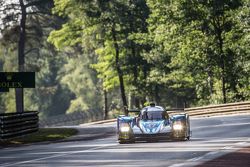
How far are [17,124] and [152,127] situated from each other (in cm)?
865

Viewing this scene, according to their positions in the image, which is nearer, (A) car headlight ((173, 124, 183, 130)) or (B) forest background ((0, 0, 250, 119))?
(A) car headlight ((173, 124, 183, 130))

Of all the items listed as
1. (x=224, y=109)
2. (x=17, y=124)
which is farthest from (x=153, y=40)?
(x=17, y=124)

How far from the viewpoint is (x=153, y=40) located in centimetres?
5075

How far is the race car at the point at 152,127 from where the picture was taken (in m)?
19.3

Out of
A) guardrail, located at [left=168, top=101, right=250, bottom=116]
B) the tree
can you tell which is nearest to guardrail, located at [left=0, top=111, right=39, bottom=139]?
guardrail, located at [left=168, top=101, right=250, bottom=116]

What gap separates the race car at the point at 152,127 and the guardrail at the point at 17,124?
6.34 metres

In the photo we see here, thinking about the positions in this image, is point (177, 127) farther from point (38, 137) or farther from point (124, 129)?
point (38, 137)

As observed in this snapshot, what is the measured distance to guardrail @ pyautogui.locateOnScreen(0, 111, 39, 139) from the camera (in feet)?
81.0

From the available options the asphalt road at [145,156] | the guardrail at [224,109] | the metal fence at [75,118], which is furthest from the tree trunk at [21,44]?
the metal fence at [75,118]

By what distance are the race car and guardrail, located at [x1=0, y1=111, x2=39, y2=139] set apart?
6344mm

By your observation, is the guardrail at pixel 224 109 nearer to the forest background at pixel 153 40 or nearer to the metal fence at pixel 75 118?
the forest background at pixel 153 40

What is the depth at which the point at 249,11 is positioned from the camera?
40688 mm

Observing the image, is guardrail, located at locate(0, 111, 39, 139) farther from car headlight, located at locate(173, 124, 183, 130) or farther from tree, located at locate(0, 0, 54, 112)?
tree, located at locate(0, 0, 54, 112)

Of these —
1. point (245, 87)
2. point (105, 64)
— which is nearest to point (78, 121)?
point (105, 64)
